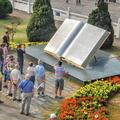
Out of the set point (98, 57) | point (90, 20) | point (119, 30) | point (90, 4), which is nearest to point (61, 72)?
point (98, 57)

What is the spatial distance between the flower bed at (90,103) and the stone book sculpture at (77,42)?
2171 mm

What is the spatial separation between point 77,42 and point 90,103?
5512mm

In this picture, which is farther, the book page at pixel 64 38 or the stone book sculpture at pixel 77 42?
the book page at pixel 64 38

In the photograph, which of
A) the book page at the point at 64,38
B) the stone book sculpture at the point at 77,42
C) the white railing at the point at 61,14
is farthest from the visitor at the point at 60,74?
the white railing at the point at 61,14

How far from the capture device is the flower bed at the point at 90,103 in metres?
11.8

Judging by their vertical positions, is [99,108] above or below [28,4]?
above

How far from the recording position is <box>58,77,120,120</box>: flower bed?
11844mm

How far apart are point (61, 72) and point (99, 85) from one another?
186 cm

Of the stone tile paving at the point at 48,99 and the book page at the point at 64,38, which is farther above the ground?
the book page at the point at 64,38

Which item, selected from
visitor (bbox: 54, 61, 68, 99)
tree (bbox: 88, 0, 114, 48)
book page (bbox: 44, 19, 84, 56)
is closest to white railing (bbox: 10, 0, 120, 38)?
tree (bbox: 88, 0, 114, 48)

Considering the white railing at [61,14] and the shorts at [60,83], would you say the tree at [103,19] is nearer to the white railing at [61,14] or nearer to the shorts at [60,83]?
the white railing at [61,14]

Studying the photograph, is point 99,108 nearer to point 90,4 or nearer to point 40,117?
point 40,117

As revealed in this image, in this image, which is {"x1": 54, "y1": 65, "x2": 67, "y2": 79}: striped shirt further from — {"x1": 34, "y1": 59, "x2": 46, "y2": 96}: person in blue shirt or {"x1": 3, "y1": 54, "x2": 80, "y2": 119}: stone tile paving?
{"x1": 3, "y1": 54, "x2": 80, "y2": 119}: stone tile paving

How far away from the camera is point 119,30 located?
24547 mm
